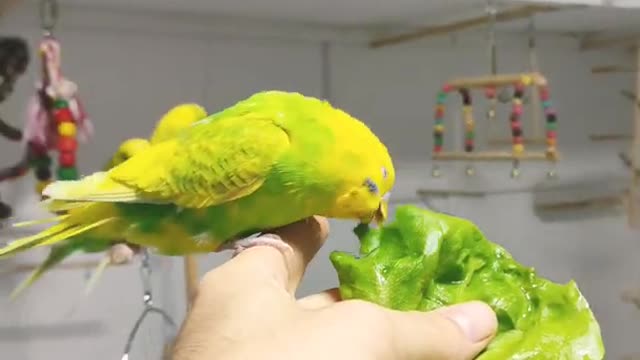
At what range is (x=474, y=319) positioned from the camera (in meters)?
0.43

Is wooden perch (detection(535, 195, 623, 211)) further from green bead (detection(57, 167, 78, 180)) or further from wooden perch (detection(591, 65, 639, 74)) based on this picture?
green bead (detection(57, 167, 78, 180))

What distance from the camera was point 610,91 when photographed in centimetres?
145

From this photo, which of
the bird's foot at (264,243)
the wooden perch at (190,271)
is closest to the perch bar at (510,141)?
the wooden perch at (190,271)

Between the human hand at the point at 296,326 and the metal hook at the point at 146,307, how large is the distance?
47 centimetres

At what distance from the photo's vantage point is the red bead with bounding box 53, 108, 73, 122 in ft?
2.46

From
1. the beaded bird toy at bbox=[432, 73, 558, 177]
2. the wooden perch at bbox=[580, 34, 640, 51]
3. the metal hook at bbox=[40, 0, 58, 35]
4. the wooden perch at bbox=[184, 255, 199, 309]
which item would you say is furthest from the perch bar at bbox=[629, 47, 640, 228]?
the metal hook at bbox=[40, 0, 58, 35]

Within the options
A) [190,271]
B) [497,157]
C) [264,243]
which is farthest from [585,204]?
[264,243]

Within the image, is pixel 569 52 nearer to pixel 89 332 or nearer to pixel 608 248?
pixel 608 248

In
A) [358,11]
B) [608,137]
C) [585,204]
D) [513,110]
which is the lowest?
[585,204]

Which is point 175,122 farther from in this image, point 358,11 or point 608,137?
point 608,137

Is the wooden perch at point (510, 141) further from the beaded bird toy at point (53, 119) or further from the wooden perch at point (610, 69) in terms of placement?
the beaded bird toy at point (53, 119)

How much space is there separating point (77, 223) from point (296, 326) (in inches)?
7.5

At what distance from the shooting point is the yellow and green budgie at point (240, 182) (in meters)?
0.48

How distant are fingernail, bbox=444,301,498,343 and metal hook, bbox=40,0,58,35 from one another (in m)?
0.53
